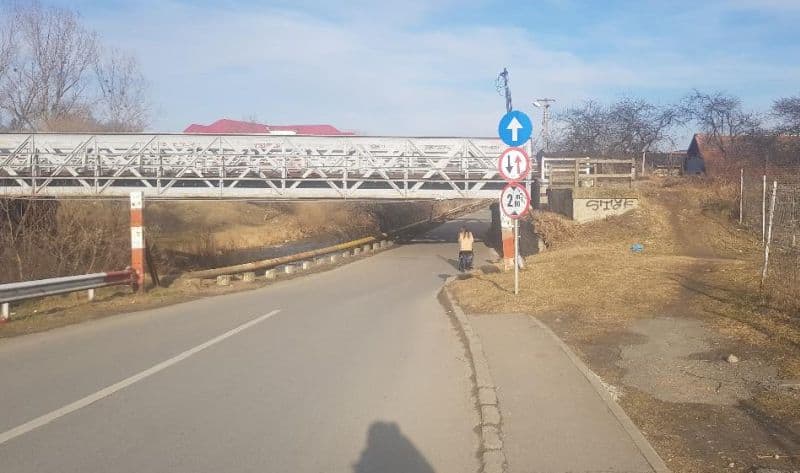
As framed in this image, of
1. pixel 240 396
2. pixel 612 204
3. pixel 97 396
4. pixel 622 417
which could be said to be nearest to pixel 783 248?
pixel 622 417

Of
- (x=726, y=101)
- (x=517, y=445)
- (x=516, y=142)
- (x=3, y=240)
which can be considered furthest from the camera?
(x=726, y=101)

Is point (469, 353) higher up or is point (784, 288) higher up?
point (784, 288)

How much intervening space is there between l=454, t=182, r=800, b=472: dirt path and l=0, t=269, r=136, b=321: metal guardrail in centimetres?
821

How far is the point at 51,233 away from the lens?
23.5m

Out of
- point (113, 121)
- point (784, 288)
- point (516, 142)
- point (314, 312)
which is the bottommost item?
point (314, 312)

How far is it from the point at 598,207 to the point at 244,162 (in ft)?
48.3

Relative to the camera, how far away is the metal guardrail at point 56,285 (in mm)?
13039

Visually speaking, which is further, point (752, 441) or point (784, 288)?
point (784, 288)

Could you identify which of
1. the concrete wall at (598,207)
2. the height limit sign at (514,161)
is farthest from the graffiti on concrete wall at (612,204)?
the height limit sign at (514,161)

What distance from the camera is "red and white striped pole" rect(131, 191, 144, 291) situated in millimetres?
17625

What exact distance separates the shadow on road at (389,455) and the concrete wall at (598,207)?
18.3m

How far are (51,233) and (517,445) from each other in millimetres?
22003

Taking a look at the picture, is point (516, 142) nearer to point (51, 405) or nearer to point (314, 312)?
point (314, 312)

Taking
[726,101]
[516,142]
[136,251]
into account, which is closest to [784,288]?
[516,142]
